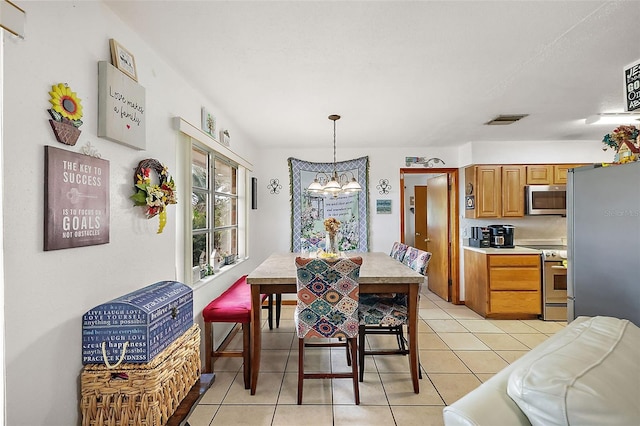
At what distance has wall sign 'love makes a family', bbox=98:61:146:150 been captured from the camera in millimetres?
1418

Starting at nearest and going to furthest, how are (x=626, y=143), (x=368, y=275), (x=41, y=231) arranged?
1. (x=41, y=231)
2. (x=626, y=143)
3. (x=368, y=275)

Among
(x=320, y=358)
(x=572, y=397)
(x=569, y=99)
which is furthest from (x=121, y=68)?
(x=569, y=99)

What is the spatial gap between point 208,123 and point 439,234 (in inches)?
149

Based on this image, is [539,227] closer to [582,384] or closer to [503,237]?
[503,237]

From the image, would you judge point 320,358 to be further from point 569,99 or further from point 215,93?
point 569,99

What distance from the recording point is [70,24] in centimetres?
128

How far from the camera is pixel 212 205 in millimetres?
2939

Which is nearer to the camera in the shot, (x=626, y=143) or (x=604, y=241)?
(x=604, y=241)

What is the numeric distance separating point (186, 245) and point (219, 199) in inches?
38.9

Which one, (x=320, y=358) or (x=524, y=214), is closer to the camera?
(x=320, y=358)

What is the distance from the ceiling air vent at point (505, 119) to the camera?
10.4 feet

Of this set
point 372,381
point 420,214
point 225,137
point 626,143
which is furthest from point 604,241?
point 420,214

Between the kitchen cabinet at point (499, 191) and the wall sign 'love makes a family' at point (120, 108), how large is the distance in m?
4.00

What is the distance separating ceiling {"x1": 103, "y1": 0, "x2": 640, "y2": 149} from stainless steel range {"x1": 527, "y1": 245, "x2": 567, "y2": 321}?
162cm
